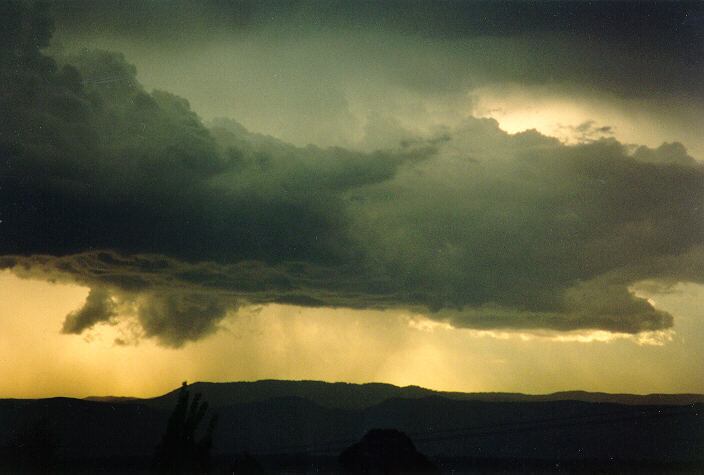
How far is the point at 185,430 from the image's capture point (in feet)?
219

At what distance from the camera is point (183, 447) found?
216 feet

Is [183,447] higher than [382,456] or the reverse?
higher

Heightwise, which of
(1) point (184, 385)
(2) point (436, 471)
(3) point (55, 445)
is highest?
(1) point (184, 385)

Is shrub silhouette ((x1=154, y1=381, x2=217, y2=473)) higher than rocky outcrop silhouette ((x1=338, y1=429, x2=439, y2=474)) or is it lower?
higher

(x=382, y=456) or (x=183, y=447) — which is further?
(x=382, y=456)

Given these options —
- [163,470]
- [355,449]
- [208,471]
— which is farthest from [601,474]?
[163,470]

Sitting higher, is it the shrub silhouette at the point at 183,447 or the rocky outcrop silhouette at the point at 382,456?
the shrub silhouette at the point at 183,447

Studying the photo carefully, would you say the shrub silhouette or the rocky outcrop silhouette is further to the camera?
the rocky outcrop silhouette

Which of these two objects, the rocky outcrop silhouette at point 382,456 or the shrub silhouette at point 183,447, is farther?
the rocky outcrop silhouette at point 382,456

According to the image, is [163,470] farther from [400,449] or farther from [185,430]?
[400,449]

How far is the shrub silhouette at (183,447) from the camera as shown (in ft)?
212

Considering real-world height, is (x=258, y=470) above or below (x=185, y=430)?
below

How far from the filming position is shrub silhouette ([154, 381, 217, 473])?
212ft

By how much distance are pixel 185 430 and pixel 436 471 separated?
4430 cm
